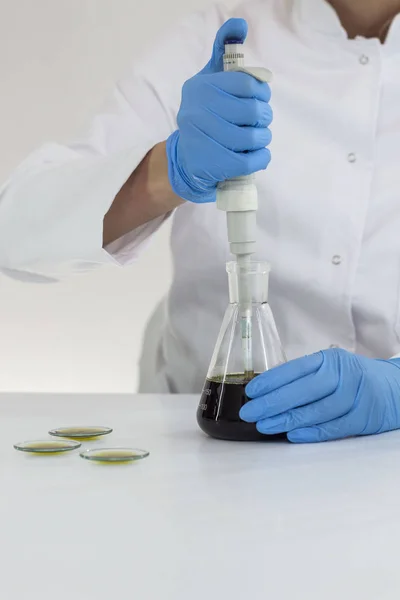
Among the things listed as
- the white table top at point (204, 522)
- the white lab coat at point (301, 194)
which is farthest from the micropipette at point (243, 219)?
the white lab coat at point (301, 194)

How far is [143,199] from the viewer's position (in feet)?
4.43

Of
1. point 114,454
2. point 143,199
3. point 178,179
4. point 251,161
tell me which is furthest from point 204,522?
point 143,199

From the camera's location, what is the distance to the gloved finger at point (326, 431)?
95 cm

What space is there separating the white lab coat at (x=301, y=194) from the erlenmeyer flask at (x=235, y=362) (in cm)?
49

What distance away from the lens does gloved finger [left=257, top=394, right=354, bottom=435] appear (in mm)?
937

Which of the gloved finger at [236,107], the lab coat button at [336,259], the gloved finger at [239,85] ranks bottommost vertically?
the lab coat button at [336,259]

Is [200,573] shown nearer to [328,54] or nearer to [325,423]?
[325,423]

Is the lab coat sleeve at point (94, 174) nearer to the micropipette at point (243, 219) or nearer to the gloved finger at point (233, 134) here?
the gloved finger at point (233, 134)

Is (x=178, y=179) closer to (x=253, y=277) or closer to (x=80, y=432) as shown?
(x=253, y=277)

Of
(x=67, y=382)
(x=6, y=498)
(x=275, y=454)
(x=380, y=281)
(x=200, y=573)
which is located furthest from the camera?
(x=67, y=382)

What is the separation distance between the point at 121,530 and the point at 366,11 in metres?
1.25

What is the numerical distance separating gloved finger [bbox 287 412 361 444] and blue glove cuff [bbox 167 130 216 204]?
40cm

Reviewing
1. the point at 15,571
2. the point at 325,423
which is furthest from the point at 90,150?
the point at 15,571

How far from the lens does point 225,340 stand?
0.97 meters
